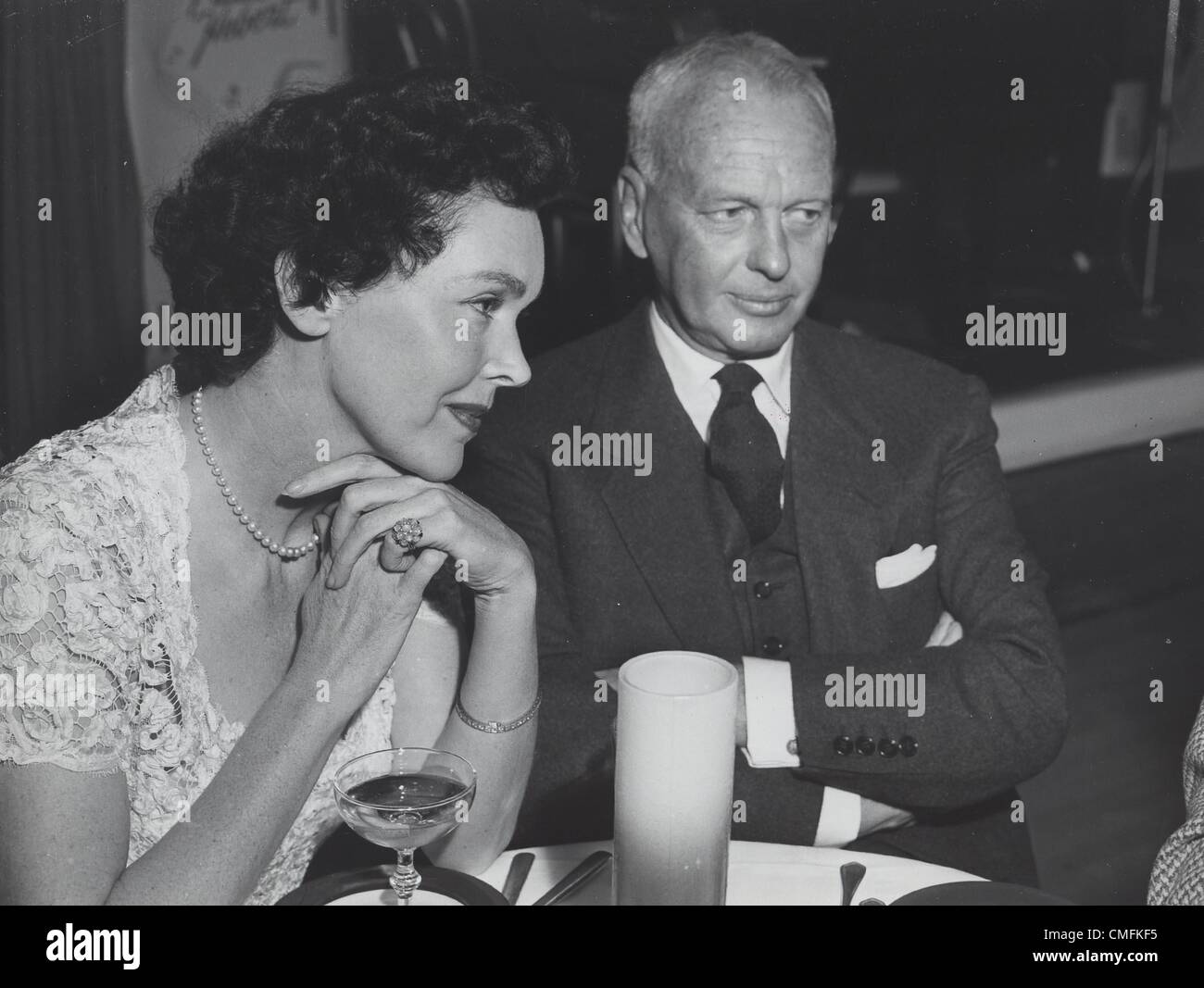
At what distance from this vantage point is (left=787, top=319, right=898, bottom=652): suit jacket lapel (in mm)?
1553

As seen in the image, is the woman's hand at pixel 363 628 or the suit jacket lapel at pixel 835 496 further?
the suit jacket lapel at pixel 835 496

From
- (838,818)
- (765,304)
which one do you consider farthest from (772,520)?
(838,818)

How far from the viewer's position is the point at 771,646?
1.56 metres

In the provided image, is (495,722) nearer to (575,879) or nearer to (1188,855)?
(575,879)

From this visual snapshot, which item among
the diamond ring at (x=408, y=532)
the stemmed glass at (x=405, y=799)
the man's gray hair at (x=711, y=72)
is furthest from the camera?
the man's gray hair at (x=711, y=72)

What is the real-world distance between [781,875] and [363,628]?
1.86 feet

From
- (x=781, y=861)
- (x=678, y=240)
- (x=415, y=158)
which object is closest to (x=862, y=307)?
(x=678, y=240)

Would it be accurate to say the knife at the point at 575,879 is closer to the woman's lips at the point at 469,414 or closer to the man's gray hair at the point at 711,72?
the woman's lips at the point at 469,414

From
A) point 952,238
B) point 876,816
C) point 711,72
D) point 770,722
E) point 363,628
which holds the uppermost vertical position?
point 711,72

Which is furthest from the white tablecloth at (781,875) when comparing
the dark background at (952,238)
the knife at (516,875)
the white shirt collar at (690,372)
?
the white shirt collar at (690,372)

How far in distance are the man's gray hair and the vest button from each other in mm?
716

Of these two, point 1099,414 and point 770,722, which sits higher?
point 1099,414

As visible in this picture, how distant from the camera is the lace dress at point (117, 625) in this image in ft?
3.77
